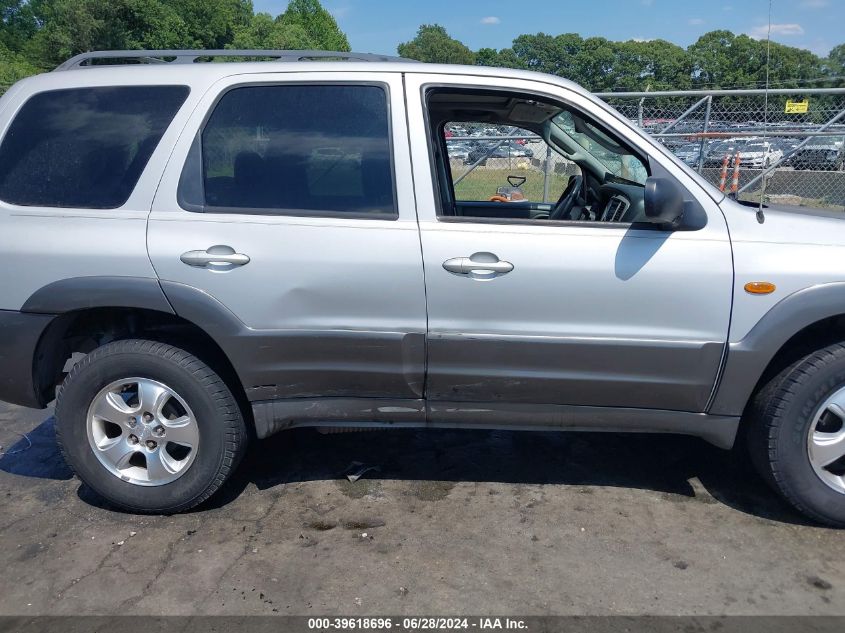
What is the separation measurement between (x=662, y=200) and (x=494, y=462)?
1.75 meters

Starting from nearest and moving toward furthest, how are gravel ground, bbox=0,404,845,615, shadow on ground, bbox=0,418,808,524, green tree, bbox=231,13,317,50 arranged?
gravel ground, bbox=0,404,845,615, shadow on ground, bbox=0,418,808,524, green tree, bbox=231,13,317,50

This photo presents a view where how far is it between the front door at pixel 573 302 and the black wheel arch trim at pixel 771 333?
76 mm

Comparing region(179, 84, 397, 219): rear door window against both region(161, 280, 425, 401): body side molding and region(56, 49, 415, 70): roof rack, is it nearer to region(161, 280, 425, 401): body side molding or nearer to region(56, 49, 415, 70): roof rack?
region(56, 49, 415, 70): roof rack

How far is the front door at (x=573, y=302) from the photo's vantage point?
2973mm

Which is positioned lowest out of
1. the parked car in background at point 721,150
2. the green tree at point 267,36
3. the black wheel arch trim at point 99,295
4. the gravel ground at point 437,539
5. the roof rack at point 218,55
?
the gravel ground at point 437,539

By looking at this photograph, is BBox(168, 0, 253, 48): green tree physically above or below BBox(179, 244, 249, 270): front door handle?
above

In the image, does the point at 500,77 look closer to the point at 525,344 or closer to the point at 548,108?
the point at 548,108

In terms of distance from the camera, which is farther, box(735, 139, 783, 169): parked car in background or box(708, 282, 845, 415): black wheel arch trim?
box(735, 139, 783, 169): parked car in background

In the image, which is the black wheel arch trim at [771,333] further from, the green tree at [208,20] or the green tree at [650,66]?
the green tree at [208,20]

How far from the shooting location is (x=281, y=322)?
122 inches

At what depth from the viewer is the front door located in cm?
297

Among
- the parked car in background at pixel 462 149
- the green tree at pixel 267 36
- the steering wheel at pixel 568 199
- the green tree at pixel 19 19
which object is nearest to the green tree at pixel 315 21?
the green tree at pixel 267 36

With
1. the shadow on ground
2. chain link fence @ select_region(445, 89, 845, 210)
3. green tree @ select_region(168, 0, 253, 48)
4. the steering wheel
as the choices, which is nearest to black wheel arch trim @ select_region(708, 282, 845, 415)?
the shadow on ground

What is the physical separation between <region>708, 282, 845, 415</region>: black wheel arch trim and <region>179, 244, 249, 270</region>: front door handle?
2157 mm
